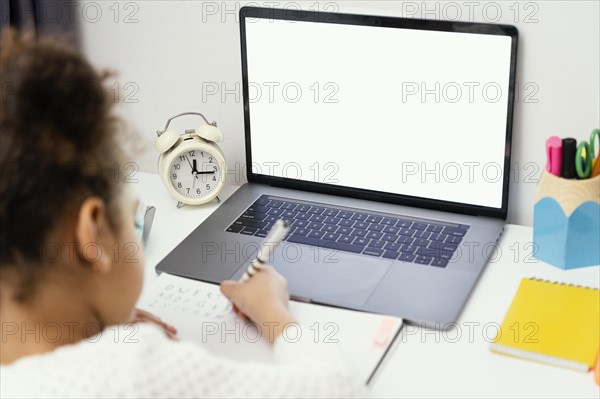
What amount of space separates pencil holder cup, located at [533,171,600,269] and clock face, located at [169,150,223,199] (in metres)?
0.52

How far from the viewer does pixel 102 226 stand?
0.83 metres

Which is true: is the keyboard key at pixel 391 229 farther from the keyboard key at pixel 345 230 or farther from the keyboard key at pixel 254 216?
the keyboard key at pixel 254 216

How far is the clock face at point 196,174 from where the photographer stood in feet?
4.71

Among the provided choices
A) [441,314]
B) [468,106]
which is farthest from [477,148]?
[441,314]

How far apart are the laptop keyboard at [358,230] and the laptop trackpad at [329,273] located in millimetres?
21

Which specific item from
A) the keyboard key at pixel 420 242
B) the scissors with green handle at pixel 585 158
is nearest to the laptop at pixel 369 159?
the keyboard key at pixel 420 242

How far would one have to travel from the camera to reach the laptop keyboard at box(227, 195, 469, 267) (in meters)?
1.25

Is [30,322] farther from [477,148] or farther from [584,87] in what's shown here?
[584,87]

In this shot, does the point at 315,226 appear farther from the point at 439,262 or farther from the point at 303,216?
the point at 439,262

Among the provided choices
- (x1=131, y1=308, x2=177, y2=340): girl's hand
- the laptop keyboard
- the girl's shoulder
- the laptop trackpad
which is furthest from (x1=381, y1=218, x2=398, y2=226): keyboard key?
the girl's shoulder

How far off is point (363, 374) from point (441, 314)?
0.16 m

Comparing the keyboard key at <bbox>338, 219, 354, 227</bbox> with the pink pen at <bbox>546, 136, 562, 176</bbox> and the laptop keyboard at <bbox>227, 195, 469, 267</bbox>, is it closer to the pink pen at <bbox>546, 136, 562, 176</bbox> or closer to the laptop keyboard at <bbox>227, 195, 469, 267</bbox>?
the laptop keyboard at <bbox>227, 195, 469, 267</bbox>

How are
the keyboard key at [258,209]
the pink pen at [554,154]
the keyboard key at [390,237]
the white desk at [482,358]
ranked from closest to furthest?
the white desk at [482,358] < the pink pen at [554,154] < the keyboard key at [390,237] < the keyboard key at [258,209]

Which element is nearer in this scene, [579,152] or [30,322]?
[30,322]
